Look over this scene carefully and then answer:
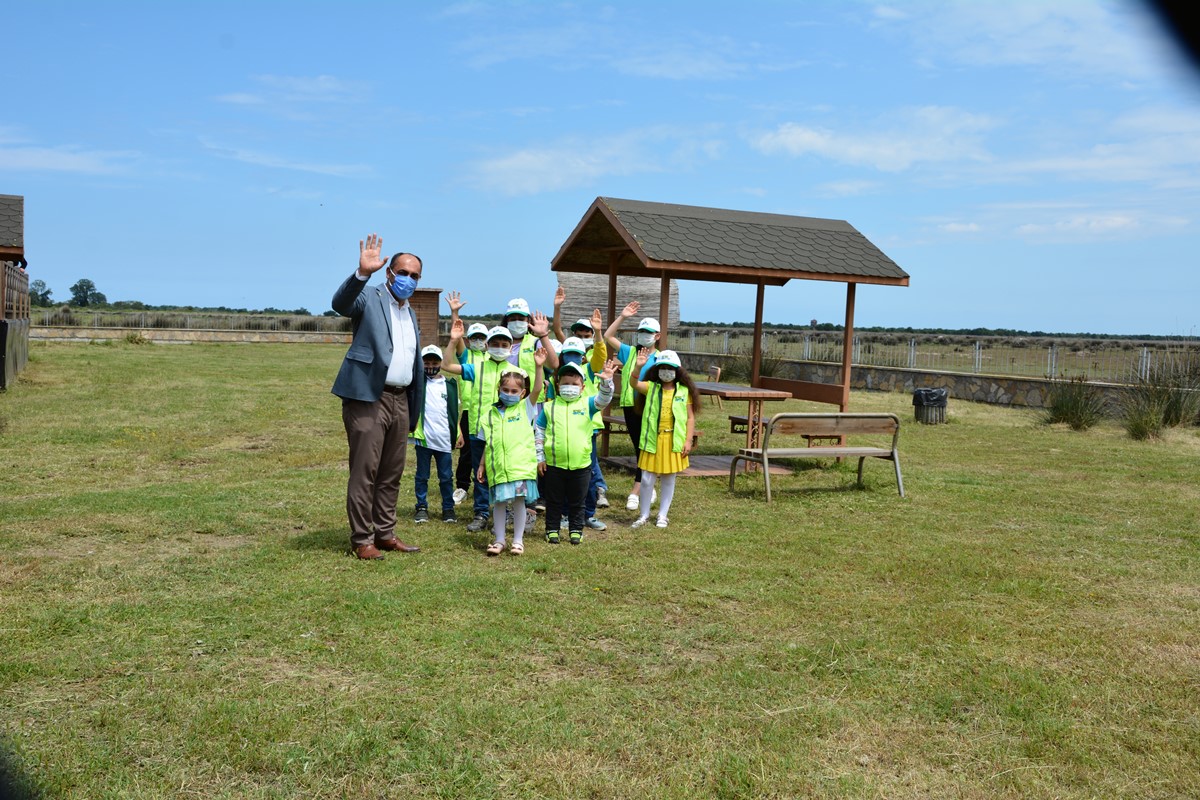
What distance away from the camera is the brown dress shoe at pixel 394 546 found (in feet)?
24.6

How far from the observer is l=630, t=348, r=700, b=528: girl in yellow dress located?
349 inches

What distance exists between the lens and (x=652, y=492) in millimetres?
9055

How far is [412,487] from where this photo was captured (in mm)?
10586

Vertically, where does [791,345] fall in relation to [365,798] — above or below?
above

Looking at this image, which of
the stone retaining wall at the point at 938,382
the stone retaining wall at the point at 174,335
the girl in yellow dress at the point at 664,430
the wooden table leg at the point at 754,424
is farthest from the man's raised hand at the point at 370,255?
the stone retaining wall at the point at 174,335

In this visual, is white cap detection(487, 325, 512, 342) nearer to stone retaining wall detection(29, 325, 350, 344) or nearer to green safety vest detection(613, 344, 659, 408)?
green safety vest detection(613, 344, 659, 408)

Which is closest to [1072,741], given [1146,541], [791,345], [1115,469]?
[1146,541]

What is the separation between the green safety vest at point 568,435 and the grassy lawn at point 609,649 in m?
0.65

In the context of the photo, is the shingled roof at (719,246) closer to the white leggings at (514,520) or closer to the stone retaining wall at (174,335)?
the white leggings at (514,520)

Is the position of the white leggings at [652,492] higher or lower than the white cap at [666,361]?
lower

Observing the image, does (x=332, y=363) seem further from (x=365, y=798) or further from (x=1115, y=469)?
(x=365, y=798)

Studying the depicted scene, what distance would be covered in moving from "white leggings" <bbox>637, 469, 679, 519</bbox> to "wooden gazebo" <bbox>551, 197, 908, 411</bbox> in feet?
9.56

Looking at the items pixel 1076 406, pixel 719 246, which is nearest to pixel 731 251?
pixel 719 246

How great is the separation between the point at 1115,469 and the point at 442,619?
33.4ft
